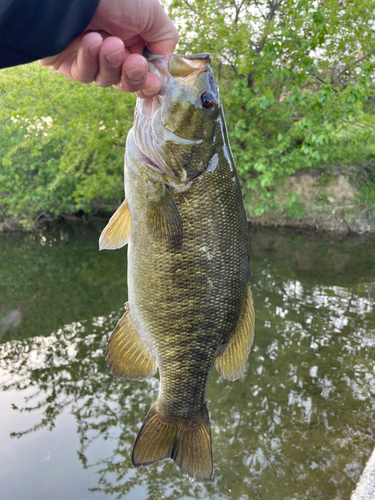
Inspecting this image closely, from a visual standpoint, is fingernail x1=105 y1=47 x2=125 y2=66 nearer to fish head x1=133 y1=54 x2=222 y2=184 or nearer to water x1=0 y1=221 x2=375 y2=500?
fish head x1=133 y1=54 x2=222 y2=184

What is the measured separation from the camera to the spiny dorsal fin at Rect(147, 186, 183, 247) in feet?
5.81

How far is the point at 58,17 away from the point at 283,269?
1098cm

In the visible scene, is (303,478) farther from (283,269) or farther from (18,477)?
(283,269)

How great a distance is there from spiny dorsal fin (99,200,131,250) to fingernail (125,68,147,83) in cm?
60

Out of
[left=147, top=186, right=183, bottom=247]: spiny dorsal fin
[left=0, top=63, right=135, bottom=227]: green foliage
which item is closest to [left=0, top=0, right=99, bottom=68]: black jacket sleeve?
[left=147, top=186, right=183, bottom=247]: spiny dorsal fin

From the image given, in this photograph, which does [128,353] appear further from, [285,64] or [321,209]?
[321,209]

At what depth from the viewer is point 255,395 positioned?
5805 mm

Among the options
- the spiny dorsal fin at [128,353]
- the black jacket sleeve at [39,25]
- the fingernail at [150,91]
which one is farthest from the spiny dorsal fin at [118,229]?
the black jacket sleeve at [39,25]

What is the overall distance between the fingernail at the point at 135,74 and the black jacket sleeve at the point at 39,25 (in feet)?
0.76

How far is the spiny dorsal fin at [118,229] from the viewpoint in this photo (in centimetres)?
195

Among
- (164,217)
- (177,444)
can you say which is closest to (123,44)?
(164,217)

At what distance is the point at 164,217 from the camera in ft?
5.81

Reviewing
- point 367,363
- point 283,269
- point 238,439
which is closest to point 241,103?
point 283,269

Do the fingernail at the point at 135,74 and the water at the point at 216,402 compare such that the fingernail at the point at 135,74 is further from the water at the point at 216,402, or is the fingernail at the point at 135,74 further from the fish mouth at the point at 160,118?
the water at the point at 216,402
